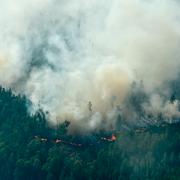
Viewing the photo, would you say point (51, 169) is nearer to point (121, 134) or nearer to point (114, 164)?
point (114, 164)

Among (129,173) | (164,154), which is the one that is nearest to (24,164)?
(129,173)

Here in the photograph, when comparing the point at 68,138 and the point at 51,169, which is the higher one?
the point at 68,138

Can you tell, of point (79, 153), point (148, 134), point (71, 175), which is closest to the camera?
point (71, 175)

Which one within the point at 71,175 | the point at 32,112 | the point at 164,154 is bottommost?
the point at 71,175

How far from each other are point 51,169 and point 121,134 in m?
20.2

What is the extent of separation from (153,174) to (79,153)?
15.9 m

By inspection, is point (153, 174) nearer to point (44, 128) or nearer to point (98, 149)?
point (98, 149)

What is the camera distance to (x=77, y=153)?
10756cm

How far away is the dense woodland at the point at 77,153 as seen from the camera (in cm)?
10119

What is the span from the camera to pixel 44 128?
117 metres

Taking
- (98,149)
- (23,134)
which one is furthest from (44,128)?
(98,149)

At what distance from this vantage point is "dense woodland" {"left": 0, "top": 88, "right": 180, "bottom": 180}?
332 ft

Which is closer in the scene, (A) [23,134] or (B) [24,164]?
(B) [24,164]

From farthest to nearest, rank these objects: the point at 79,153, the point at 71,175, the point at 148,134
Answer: the point at 148,134, the point at 79,153, the point at 71,175
